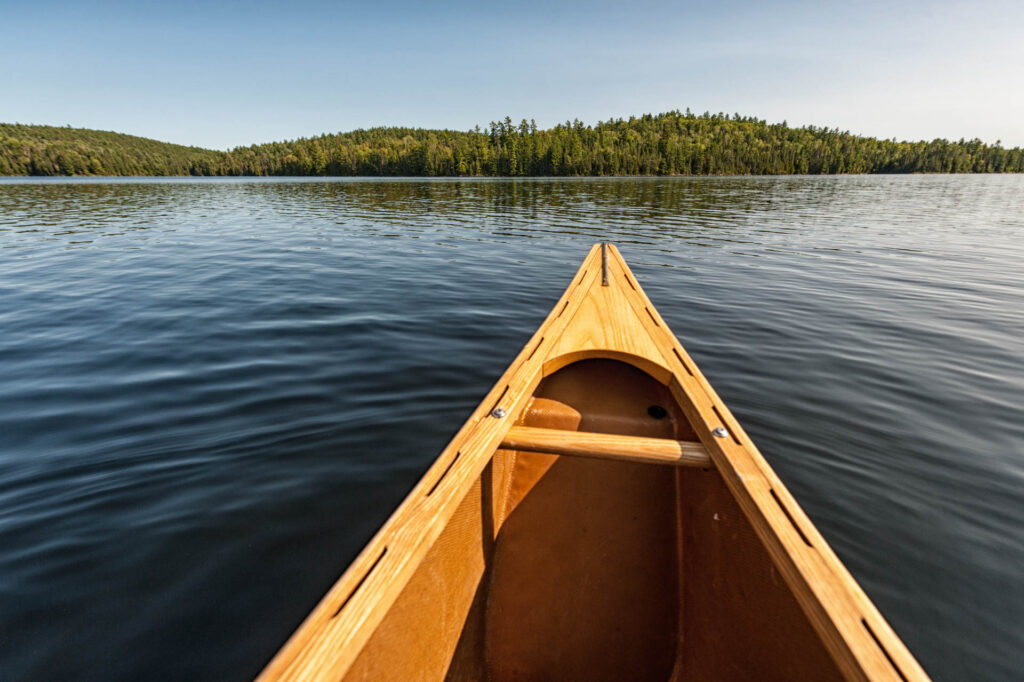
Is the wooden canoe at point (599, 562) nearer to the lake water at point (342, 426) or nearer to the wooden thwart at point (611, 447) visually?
the wooden thwart at point (611, 447)

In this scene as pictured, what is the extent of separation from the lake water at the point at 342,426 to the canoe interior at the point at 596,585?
95cm

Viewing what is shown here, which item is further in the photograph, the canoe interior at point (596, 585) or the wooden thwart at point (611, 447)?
the wooden thwart at point (611, 447)

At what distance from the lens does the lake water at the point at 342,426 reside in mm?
2410

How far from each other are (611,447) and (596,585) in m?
0.88

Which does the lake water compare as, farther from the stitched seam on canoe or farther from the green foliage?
the green foliage

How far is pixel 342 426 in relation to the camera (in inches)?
160

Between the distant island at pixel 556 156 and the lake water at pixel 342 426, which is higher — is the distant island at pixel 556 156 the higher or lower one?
the higher one

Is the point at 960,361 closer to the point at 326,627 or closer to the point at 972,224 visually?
the point at 326,627

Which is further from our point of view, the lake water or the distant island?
the distant island

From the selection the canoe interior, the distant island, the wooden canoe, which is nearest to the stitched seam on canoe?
the wooden canoe

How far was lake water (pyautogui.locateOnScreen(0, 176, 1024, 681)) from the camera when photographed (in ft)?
7.91

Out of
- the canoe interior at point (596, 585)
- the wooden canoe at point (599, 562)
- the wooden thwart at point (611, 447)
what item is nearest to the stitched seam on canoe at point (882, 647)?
the wooden canoe at point (599, 562)

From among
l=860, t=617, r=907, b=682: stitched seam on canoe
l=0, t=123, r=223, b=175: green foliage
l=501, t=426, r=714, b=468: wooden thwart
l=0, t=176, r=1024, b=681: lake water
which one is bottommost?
l=0, t=176, r=1024, b=681: lake water

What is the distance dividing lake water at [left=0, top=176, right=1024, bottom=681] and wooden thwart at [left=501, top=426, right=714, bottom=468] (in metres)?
1.45
